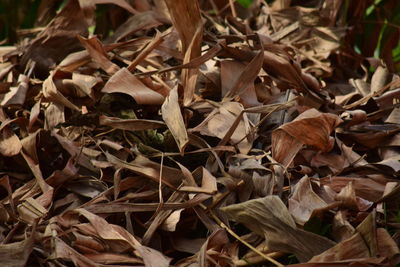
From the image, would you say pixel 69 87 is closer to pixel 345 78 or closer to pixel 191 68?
pixel 191 68

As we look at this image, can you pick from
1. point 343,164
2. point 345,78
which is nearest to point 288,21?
point 345,78

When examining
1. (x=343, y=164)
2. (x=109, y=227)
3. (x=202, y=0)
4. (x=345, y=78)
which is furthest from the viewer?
(x=202, y=0)

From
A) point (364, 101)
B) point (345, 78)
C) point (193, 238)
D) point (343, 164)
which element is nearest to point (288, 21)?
point (345, 78)

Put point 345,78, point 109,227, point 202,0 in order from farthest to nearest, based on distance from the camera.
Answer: point 202,0 → point 345,78 → point 109,227

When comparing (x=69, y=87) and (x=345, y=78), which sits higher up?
(x=69, y=87)

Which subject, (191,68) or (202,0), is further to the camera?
(202,0)

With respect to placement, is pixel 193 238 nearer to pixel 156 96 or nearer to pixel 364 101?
pixel 156 96
